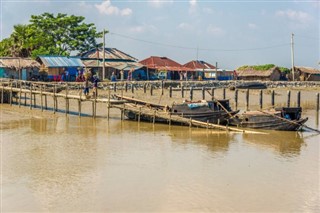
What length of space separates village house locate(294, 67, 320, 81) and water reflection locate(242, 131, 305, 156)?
3977 cm

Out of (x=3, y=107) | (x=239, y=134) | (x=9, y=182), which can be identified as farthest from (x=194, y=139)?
(x=3, y=107)

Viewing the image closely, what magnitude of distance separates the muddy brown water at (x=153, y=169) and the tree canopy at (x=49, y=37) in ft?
82.2

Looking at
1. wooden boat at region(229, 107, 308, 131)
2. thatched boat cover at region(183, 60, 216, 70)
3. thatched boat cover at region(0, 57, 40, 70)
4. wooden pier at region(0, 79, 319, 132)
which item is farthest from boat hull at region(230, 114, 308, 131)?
thatched boat cover at region(183, 60, 216, 70)

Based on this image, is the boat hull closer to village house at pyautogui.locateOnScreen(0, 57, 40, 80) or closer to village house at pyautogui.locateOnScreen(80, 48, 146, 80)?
village house at pyautogui.locateOnScreen(0, 57, 40, 80)

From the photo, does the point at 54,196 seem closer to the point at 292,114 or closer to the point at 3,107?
the point at 292,114

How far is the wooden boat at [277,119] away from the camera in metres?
23.0

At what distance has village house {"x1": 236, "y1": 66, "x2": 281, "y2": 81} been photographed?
57706 mm

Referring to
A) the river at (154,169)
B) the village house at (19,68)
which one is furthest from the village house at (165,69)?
the river at (154,169)

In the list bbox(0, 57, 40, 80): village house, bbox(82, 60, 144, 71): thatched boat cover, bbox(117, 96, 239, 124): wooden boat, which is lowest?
bbox(117, 96, 239, 124): wooden boat

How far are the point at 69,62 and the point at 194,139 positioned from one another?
25141mm

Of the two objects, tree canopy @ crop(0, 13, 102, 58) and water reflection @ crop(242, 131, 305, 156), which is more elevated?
tree canopy @ crop(0, 13, 102, 58)

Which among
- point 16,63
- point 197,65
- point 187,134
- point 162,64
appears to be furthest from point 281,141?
point 197,65

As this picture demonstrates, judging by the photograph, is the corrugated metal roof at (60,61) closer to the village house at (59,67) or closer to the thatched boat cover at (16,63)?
the village house at (59,67)

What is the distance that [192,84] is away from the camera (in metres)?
43.9
